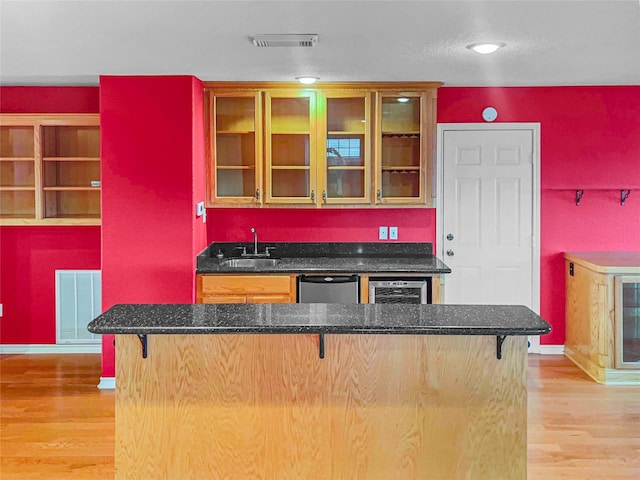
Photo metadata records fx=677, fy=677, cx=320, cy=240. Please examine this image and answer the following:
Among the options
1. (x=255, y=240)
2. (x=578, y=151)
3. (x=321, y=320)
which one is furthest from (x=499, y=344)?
(x=578, y=151)

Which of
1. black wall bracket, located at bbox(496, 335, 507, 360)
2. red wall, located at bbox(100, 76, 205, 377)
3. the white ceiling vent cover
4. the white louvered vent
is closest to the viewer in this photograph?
black wall bracket, located at bbox(496, 335, 507, 360)

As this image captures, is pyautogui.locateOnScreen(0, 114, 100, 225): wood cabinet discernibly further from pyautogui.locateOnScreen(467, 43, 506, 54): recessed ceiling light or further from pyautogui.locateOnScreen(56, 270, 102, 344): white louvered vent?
pyautogui.locateOnScreen(467, 43, 506, 54): recessed ceiling light

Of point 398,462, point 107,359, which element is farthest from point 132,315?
point 107,359

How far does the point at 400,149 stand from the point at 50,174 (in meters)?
2.84

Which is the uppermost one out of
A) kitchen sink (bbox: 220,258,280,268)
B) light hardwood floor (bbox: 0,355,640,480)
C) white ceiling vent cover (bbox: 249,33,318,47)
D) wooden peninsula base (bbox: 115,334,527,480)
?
white ceiling vent cover (bbox: 249,33,318,47)

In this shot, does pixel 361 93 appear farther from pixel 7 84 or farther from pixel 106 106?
pixel 7 84

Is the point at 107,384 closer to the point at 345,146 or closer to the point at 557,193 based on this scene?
the point at 345,146

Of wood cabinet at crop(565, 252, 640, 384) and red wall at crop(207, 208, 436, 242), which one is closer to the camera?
wood cabinet at crop(565, 252, 640, 384)

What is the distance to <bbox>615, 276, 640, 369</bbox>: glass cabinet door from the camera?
4.94 metres

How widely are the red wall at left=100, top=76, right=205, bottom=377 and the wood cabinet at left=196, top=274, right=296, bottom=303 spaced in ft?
0.43

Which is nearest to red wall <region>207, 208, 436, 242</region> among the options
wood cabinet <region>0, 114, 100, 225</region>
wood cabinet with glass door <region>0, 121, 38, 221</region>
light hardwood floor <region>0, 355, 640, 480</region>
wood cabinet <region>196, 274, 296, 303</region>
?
wood cabinet <region>196, 274, 296, 303</region>

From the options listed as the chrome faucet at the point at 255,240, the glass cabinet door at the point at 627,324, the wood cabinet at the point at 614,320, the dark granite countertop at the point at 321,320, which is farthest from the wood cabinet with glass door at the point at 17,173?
the glass cabinet door at the point at 627,324

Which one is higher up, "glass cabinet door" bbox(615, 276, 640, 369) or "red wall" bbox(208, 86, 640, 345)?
"red wall" bbox(208, 86, 640, 345)

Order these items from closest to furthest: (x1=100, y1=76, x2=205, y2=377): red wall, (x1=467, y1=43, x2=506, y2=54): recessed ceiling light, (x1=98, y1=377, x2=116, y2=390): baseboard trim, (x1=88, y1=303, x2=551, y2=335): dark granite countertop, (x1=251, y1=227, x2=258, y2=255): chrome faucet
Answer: (x1=88, y1=303, x2=551, y2=335): dark granite countertop, (x1=467, y1=43, x2=506, y2=54): recessed ceiling light, (x1=100, y1=76, x2=205, y2=377): red wall, (x1=98, y1=377, x2=116, y2=390): baseboard trim, (x1=251, y1=227, x2=258, y2=255): chrome faucet
